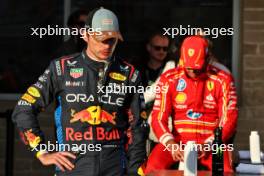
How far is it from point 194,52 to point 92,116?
152 cm

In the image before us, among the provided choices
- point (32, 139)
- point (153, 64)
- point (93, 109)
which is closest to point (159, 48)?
point (153, 64)

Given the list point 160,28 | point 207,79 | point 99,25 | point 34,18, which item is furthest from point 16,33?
point 99,25

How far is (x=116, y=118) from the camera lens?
16.4 ft

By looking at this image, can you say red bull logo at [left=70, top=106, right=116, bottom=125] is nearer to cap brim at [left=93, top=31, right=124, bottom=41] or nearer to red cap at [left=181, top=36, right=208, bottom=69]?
cap brim at [left=93, top=31, right=124, bottom=41]

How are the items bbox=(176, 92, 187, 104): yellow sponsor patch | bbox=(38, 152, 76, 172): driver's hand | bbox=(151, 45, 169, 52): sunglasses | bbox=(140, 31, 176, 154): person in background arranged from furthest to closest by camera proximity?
bbox=(151, 45, 169, 52): sunglasses, bbox=(140, 31, 176, 154): person in background, bbox=(176, 92, 187, 104): yellow sponsor patch, bbox=(38, 152, 76, 172): driver's hand

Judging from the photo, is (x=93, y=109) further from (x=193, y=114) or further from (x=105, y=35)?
(x=193, y=114)

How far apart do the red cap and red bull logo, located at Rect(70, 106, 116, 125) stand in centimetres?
140

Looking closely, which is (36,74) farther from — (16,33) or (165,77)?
(165,77)

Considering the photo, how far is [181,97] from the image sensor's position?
6.35 meters

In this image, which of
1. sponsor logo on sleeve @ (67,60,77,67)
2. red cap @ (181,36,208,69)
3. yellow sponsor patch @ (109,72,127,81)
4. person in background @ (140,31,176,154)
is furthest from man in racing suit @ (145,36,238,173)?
sponsor logo on sleeve @ (67,60,77,67)

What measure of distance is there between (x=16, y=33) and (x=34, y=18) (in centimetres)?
25

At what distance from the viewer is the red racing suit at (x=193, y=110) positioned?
6273mm

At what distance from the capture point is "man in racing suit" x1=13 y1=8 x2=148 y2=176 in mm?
4914

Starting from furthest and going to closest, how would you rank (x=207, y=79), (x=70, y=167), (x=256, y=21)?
(x=256, y=21), (x=207, y=79), (x=70, y=167)
